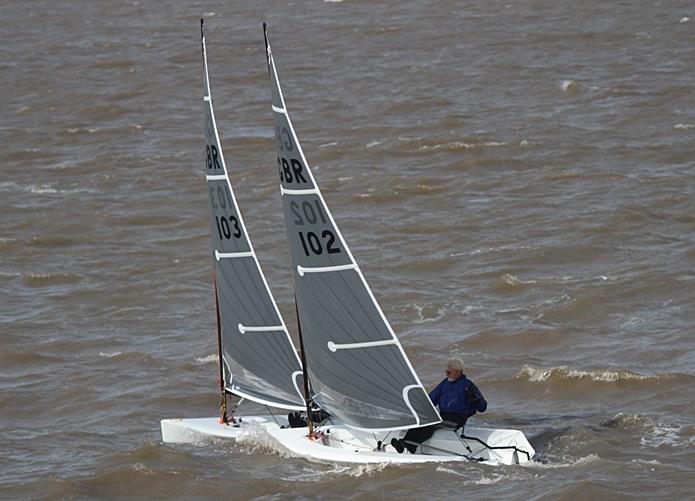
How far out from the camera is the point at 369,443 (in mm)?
16516

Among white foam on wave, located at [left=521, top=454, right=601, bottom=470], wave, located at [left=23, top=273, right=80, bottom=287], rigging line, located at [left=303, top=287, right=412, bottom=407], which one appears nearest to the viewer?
white foam on wave, located at [left=521, top=454, right=601, bottom=470]

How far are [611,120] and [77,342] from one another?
17.8 meters

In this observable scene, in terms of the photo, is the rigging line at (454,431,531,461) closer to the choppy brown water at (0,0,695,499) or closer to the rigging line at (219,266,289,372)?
the choppy brown water at (0,0,695,499)

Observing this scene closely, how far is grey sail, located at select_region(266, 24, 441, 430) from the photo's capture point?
618 inches

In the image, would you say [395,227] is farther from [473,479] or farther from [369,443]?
[473,479]

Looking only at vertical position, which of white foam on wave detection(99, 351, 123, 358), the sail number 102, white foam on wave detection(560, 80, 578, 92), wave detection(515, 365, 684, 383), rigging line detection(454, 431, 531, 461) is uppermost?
white foam on wave detection(560, 80, 578, 92)

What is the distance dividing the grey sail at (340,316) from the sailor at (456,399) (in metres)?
0.19

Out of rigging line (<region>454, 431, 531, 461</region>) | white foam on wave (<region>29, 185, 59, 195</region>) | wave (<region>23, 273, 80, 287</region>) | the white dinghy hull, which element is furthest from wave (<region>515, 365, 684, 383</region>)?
white foam on wave (<region>29, 185, 59, 195</region>)

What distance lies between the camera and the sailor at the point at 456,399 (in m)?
15.7

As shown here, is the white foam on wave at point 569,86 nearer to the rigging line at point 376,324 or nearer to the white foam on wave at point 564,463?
the white foam on wave at point 564,463

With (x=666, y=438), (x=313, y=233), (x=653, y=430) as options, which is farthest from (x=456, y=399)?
(x=653, y=430)

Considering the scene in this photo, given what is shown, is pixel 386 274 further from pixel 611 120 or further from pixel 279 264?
pixel 611 120

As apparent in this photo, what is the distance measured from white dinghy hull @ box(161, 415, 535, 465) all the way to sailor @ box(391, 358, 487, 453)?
5.2 inches

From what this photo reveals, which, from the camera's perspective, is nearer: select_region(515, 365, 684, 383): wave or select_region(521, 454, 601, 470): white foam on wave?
select_region(521, 454, 601, 470): white foam on wave
